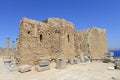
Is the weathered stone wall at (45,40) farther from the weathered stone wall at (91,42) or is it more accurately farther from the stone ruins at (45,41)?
the weathered stone wall at (91,42)

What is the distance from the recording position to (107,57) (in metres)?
13.0

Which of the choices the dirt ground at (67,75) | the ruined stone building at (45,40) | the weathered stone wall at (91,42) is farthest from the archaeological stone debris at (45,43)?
the dirt ground at (67,75)

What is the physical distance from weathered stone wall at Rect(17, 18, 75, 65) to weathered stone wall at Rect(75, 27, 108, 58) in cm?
328

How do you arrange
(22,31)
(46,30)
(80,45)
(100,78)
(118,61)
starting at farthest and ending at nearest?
1. (80,45)
2. (46,30)
3. (22,31)
4. (118,61)
5. (100,78)

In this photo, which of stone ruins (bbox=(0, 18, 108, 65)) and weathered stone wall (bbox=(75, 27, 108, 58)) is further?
weathered stone wall (bbox=(75, 27, 108, 58))

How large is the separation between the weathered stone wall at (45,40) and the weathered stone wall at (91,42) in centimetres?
328

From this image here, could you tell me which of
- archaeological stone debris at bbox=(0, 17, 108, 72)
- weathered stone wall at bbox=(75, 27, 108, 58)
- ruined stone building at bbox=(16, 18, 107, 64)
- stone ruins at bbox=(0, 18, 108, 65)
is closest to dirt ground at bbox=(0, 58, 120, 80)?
archaeological stone debris at bbox=(0, 17, 108, 72)

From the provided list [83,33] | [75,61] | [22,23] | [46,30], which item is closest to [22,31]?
[22,23]

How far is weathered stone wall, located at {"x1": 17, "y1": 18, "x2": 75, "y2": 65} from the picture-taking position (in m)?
Answer: 10.1

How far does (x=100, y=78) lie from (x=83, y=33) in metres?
12.7

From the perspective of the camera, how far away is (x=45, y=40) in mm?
11625

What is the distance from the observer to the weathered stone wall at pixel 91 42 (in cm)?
1753

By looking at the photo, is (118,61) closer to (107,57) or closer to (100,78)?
(100,78)

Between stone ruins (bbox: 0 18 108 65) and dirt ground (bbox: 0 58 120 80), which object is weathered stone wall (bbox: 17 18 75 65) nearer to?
stone ruins (bbox: 0 18 108 65)
